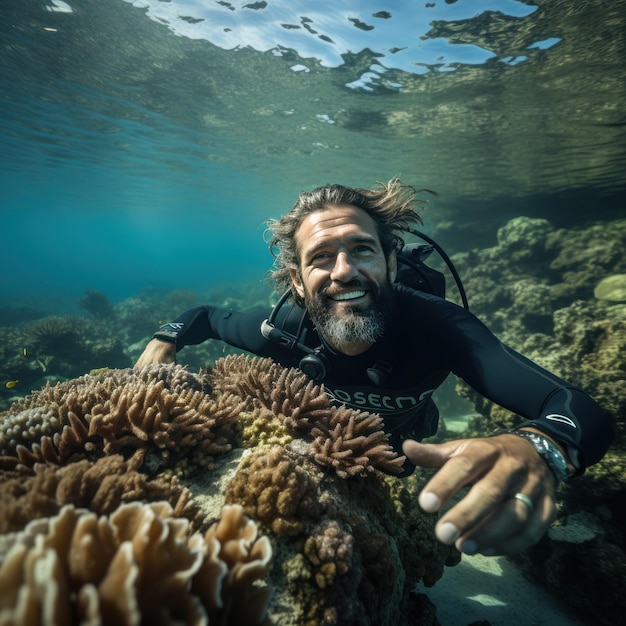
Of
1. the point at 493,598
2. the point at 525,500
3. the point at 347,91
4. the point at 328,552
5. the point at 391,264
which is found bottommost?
the point at 493,598

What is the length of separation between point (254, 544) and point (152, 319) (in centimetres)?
2417

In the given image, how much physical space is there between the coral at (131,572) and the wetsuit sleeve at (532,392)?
1859 millimetres

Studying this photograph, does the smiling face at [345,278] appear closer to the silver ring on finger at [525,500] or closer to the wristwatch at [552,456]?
the wristwatch at [552,456]

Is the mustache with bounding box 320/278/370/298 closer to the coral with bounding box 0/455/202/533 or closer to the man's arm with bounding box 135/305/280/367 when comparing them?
the man's arm with bounding box 135/305/280/367

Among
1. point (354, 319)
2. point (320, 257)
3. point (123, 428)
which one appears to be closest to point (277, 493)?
point (123, 428)

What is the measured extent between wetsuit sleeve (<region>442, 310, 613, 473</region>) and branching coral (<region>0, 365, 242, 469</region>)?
2.25m

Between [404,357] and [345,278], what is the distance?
3.86 ft

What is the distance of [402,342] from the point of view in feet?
12.2

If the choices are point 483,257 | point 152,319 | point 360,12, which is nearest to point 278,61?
point 360,12

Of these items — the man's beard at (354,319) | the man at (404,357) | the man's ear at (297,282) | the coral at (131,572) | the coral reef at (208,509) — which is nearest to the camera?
the coral at (131,572)

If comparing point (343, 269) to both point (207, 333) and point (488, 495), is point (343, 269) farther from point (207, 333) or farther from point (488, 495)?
point (207, 333)

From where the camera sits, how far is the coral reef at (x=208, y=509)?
1.16 meters

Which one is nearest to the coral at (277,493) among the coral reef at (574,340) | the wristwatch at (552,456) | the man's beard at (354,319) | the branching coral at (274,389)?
the branching coral at (274,389)

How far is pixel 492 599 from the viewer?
409 centimetres
